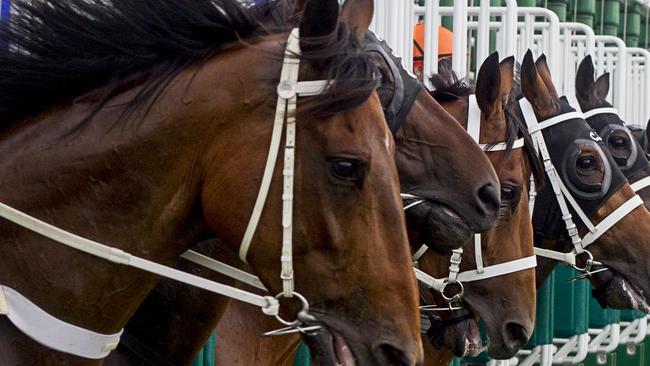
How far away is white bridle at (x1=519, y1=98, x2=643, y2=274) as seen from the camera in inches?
196

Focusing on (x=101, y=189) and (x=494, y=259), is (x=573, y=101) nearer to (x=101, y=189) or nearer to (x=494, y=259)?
(x=494, y=259)

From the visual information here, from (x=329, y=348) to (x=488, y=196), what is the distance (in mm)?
1230

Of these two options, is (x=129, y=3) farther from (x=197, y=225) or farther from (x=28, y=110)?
(x=197, y=225)

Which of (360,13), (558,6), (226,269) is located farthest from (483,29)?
(558,6)

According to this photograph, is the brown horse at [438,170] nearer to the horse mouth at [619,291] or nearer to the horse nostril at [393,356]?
the horse nostril at [393,356]

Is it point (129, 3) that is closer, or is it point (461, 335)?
point (129, 3)

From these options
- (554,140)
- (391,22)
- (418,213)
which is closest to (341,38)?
(418,213)

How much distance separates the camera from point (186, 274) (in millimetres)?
2553

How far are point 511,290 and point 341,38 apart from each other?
6.39 ft

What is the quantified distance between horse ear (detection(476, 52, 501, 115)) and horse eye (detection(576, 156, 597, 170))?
0.76 metres

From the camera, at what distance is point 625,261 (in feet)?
16.9

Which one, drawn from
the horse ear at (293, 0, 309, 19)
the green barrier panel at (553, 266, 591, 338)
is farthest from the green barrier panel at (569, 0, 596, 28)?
the horse ear at (293, 0, 309, 19)

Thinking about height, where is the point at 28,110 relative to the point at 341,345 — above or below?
above

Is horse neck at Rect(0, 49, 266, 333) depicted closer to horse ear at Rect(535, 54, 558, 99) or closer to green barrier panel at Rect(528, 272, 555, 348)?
horse ear at Rect(535, 54, 558, 99)
